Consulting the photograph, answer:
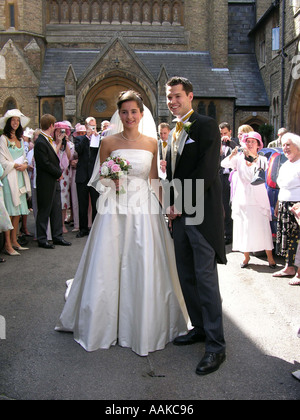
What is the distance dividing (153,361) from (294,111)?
17735mm

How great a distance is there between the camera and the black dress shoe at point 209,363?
9.98 feet

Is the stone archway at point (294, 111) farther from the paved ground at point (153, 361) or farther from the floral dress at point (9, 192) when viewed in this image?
the paved ground at point (153, 361)

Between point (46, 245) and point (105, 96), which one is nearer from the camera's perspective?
point (46, 245)

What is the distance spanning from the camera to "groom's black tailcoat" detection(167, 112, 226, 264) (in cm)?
316

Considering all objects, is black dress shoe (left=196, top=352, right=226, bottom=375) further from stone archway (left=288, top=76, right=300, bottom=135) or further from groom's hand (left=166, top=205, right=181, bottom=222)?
stone archway (left=288, top=76, right=300, bottom=135)

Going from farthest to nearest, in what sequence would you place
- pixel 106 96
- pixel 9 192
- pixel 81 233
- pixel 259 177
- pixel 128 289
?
pixel 106 96 < pixel 81 233 < pixel 9 192 < pixel 259 177 < pixel 128 289

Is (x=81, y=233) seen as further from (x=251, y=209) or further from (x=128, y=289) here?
(x=128, y=289)

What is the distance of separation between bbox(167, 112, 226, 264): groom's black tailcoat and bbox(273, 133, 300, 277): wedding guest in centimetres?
249

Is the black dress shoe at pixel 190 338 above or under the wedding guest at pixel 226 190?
under

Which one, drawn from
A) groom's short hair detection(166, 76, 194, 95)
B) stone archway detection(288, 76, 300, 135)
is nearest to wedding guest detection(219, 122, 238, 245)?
groom's short hair detection(166, 76, 194, 95)

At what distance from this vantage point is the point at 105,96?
23266 millimetres

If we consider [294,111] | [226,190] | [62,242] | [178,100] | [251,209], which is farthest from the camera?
[294,111]

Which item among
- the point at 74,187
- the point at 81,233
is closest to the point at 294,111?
the point at 74,187

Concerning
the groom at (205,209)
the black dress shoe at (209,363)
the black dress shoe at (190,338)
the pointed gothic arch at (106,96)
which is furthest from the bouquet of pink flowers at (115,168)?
the pointed gothic arch at (106,96)
